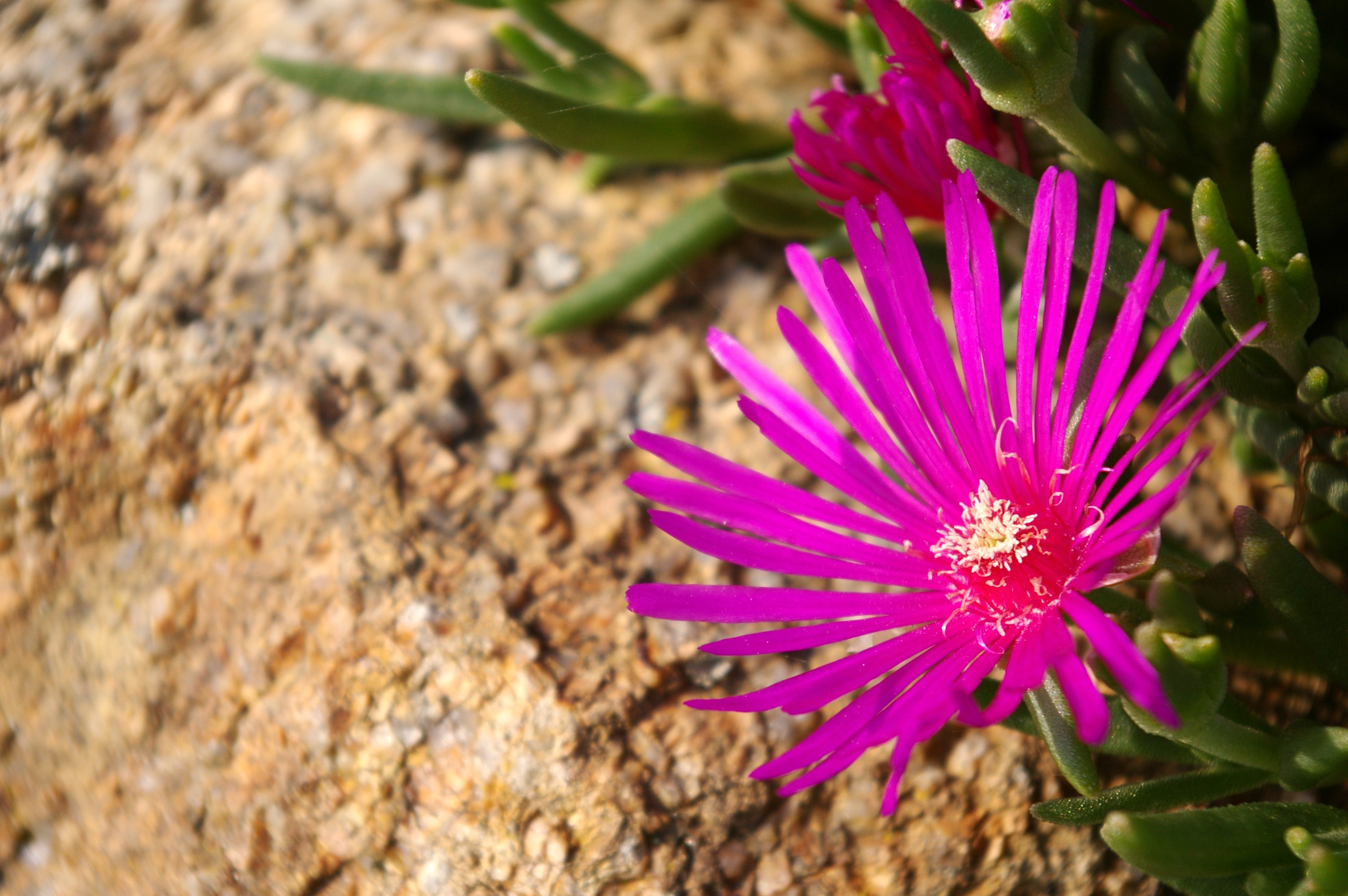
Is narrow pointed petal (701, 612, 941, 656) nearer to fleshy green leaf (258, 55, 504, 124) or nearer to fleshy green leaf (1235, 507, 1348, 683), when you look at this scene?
fleshy green leaf (1235, 507, 1348, 683)

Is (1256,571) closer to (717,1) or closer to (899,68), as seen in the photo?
(899,68)

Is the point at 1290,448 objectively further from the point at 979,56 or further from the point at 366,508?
the point at 366,508

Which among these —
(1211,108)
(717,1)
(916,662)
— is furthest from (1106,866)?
(717,1)

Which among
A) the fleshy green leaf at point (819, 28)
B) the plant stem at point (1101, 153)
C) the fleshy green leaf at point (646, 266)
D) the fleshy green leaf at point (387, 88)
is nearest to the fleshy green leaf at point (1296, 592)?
the plant stem at point (1101, 153)

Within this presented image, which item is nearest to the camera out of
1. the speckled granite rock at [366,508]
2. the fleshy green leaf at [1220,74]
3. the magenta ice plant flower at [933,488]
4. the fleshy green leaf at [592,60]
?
the magenta ice plant flower at [933,488]

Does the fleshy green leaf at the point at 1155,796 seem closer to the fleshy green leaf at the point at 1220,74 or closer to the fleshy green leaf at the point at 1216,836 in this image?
the fleshy green leaf at the point at 1216,836

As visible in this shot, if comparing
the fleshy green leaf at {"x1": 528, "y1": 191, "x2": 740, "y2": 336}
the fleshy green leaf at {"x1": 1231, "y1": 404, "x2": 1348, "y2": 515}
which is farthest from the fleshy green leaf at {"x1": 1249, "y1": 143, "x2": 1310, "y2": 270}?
the fleshy green leaf at {"x1": 528, "y1": 191, "x2": 740, "y2": 336}
